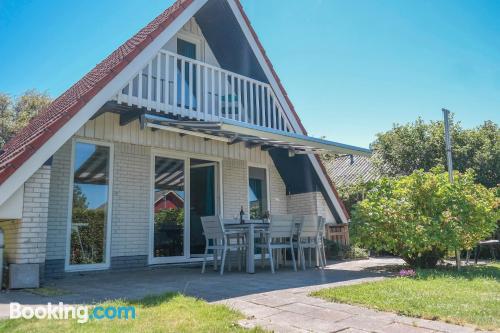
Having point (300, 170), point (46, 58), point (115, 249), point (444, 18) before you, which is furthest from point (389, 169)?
point (46, 58)

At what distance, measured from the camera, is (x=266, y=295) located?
5.09 meters

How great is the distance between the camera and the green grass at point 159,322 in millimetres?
3445

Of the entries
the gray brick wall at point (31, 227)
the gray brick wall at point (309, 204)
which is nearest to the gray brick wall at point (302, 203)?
the gray brick wall at point (309, 204)

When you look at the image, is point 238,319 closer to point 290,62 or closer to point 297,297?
point 297,297

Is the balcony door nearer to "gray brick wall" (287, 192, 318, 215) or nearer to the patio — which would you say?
the patio

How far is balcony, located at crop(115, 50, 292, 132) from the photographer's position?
26.7 feet

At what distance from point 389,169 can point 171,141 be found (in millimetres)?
9515

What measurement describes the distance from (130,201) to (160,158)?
1.34m

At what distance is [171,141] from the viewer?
962 centimetres

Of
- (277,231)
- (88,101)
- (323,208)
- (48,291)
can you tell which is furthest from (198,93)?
(323,208)

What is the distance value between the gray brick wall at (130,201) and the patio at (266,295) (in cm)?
59

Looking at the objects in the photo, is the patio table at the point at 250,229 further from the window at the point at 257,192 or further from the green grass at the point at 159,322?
the green grass at the point at 159,322

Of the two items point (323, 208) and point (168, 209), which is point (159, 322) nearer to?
point (168, 209)

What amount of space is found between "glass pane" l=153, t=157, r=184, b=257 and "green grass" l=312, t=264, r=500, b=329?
4934mm
